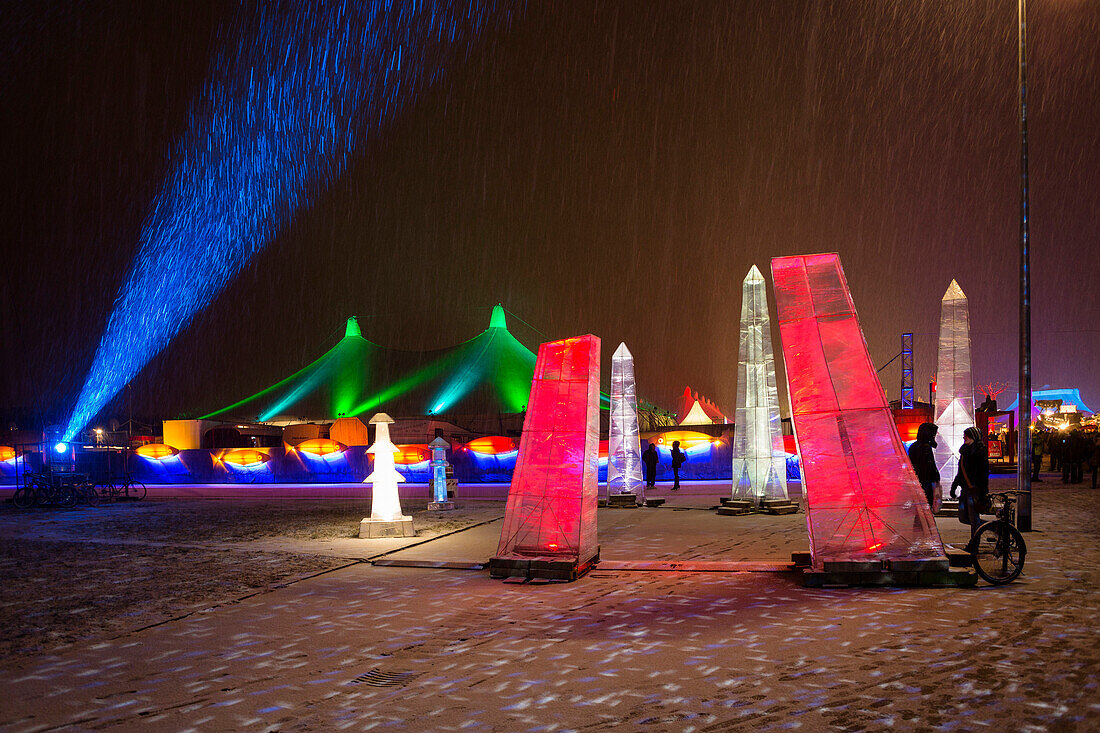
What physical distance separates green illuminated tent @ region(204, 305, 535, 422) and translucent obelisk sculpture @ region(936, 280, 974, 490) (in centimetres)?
2256

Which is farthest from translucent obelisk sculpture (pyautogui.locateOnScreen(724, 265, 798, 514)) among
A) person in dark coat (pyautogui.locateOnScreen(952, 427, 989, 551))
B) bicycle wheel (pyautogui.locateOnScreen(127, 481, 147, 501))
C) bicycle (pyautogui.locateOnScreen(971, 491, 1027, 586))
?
bicycle wheel (pyautogui.locateOnScreen(127, 481, 147, 501))

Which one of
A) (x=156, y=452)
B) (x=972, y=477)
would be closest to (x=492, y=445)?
(x=156, y=452)

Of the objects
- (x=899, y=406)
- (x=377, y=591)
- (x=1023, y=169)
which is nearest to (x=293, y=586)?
(x=377, y=591)

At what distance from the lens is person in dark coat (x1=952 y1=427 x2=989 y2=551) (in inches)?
327

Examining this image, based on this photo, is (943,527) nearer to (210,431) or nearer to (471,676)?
(471,676)

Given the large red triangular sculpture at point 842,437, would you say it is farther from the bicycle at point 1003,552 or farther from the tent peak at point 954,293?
the tent peak at point 954,293

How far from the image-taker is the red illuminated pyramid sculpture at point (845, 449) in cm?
739

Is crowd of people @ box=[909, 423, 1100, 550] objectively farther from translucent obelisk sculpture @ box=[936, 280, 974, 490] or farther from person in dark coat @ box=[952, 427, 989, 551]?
translucent obelisk sculpture @ box=[936, 280, 974, 490]

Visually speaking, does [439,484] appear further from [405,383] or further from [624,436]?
[405,383]

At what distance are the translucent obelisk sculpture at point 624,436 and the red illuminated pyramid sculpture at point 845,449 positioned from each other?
901 centimetres

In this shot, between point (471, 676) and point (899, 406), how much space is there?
35762mm

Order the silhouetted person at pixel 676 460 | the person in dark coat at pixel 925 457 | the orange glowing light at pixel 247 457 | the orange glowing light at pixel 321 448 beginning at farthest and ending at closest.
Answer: the orange glowing light at pixel 247 457, the orange glowing light at pixel 321 448, the silhouetted person at pixel 676 460, the person in dark coat at pixel 925 457

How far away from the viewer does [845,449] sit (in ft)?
25.3

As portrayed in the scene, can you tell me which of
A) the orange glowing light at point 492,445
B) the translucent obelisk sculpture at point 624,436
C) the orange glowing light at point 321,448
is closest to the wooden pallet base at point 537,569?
the translucent obelisk sculpture at point 624,436
